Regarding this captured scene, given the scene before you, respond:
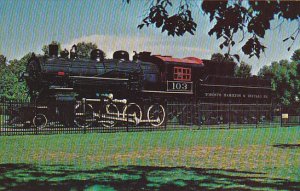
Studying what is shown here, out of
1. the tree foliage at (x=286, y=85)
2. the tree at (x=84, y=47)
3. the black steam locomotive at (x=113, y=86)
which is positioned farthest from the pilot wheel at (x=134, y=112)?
the tree at (x=84, y=47)

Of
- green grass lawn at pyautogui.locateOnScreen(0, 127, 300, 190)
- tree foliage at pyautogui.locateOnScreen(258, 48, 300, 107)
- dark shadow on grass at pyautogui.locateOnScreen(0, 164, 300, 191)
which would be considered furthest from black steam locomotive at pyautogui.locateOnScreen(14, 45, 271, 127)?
tree foliage at pyautogui.locateOnScreen(258, 48, 300, 107)

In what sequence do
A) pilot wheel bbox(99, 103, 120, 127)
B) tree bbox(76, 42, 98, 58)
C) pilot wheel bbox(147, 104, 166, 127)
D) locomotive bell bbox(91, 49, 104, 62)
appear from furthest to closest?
tree bbox(76, 42, 98, 58) < pilot wheel bbox(147, 104, 166, 127) < locomotive bell bbox(91, 49, 104, 62) < pilot wheel bbox(99, 103, 120, 127)

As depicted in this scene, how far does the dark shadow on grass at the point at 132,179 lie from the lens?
6.83 metres

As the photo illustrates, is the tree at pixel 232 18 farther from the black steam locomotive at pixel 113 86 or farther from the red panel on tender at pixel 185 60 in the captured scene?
the red panel on tender at pixel 185 60

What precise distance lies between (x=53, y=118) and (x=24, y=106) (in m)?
1.59

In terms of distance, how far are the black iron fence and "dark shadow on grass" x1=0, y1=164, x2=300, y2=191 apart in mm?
11586

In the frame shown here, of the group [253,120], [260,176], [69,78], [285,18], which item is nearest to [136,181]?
[260,176]

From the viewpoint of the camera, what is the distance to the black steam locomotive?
23209mm

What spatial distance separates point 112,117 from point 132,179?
1722 cm

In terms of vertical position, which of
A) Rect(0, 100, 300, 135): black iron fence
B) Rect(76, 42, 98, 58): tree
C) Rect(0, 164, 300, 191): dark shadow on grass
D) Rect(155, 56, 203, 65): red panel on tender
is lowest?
Rect(0, 164, 300, 191): dark shadow on grass

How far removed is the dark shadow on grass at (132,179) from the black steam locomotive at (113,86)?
40.4 ft

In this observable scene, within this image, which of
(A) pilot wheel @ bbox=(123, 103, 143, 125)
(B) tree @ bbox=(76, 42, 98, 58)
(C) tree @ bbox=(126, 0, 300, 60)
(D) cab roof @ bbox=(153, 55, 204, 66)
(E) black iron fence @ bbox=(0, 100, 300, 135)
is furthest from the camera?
(B) tree @ bbox=(76, 42, 98, 58)

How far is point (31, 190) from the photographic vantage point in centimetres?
641

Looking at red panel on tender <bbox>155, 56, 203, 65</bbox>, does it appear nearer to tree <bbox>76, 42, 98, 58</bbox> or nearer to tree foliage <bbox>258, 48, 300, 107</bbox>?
tree foliage <bbox>258, 48, 300, 107</bbox>
